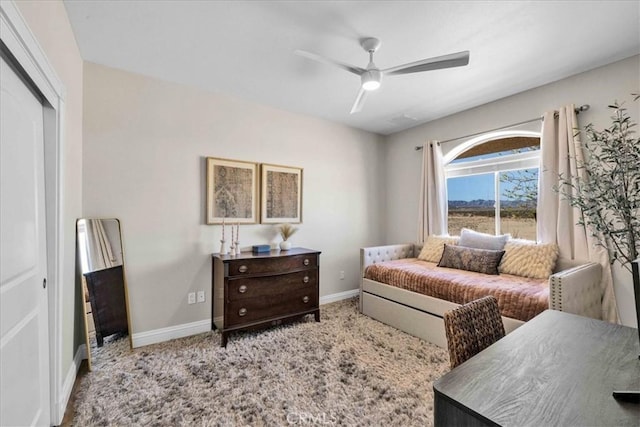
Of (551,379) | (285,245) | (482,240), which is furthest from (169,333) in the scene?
(482,240)

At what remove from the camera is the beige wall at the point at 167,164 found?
2521 millimetres

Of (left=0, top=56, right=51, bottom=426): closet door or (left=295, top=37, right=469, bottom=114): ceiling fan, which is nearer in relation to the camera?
(left=0, top=56, right=51, bottom=426): closet door

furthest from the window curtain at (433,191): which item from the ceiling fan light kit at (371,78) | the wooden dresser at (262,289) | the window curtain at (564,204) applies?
the ceiling fan light kit at (371,78)

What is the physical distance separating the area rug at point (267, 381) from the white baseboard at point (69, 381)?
0.21 feet

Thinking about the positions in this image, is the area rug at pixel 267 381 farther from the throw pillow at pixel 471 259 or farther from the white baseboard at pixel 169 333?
the throw pillow at pixel 471 259

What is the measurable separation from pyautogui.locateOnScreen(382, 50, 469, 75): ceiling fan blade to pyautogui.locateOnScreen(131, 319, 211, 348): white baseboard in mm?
2991

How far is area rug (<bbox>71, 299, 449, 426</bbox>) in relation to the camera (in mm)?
1715

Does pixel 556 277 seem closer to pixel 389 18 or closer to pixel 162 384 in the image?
pixel 389 18

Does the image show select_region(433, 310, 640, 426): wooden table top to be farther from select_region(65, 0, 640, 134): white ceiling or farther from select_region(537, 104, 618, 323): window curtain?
select_region(65, 0, 640, 134): white ceiling

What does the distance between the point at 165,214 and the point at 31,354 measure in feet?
5.10

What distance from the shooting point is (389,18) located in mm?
1948

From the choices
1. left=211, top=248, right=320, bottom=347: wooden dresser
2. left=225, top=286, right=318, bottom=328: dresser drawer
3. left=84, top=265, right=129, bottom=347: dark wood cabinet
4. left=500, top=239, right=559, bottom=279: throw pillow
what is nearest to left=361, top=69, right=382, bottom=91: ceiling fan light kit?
left=211, top=248, right=320, bottom=347: wooden dresser

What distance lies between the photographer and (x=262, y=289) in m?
2.87

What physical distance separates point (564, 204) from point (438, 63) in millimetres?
1980
